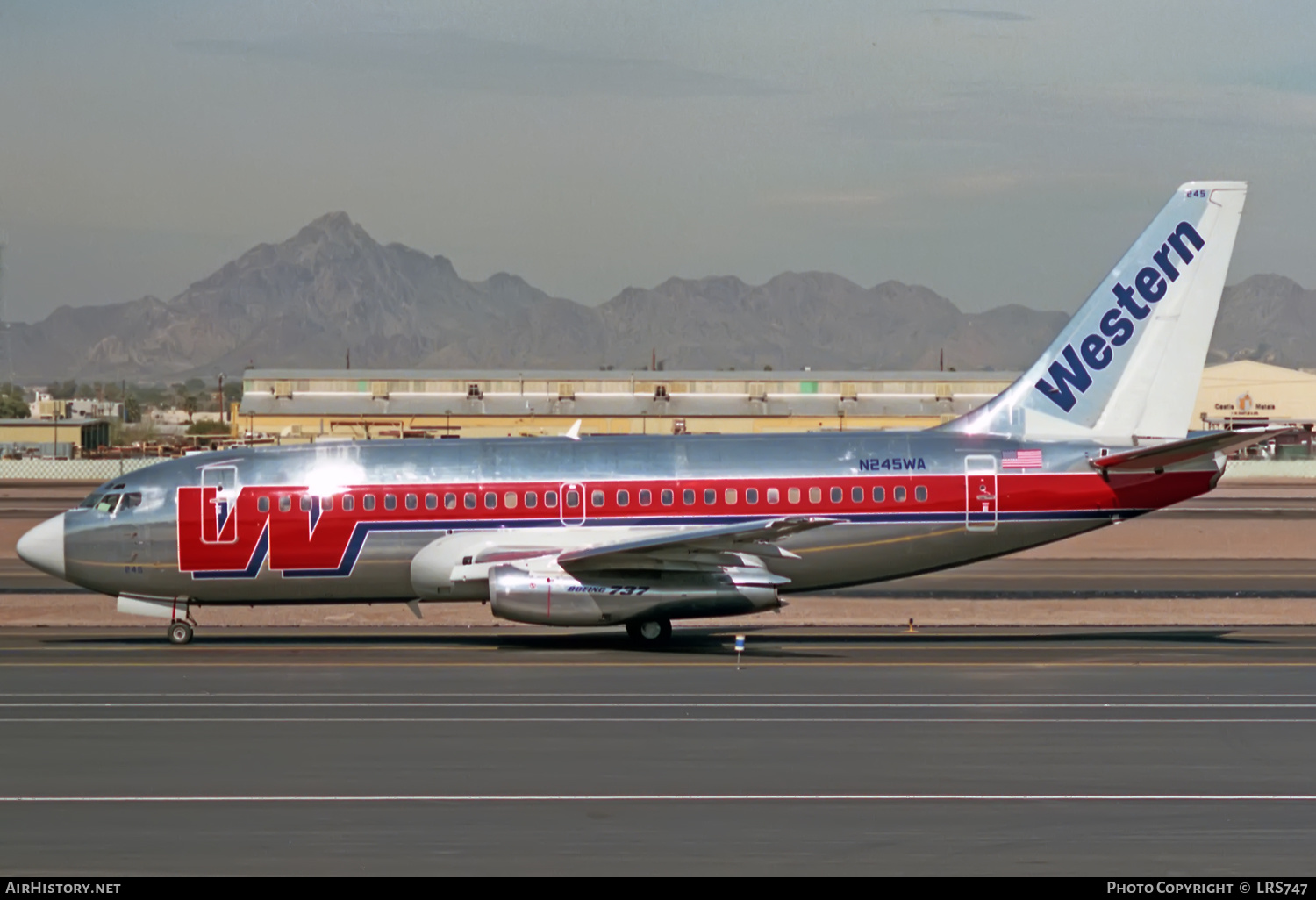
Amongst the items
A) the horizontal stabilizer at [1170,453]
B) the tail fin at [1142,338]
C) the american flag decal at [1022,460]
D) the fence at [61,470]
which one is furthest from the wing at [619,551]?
the fence at [61,470]

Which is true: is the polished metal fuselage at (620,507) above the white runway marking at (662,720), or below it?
above

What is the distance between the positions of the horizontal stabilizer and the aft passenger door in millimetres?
2148

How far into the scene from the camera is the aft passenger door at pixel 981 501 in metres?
32.5

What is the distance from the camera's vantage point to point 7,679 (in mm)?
26312

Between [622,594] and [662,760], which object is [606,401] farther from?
[662,760]

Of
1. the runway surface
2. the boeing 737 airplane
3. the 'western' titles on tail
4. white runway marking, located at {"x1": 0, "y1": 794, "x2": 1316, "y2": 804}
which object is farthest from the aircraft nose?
the 'western' titles on tail

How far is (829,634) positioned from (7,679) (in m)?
15.5

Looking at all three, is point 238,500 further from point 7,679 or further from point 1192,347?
point 1192,347

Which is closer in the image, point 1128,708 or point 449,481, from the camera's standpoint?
point 1128,708

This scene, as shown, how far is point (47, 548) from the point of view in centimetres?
3238

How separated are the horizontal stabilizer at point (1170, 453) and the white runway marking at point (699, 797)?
46.6 feet

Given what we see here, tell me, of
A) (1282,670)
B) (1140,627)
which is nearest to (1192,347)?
(1140,627)

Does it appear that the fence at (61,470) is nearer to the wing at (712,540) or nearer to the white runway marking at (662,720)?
the wing at (712,540)

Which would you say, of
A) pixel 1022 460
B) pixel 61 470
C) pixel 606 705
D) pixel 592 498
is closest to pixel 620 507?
pixel 592 498
